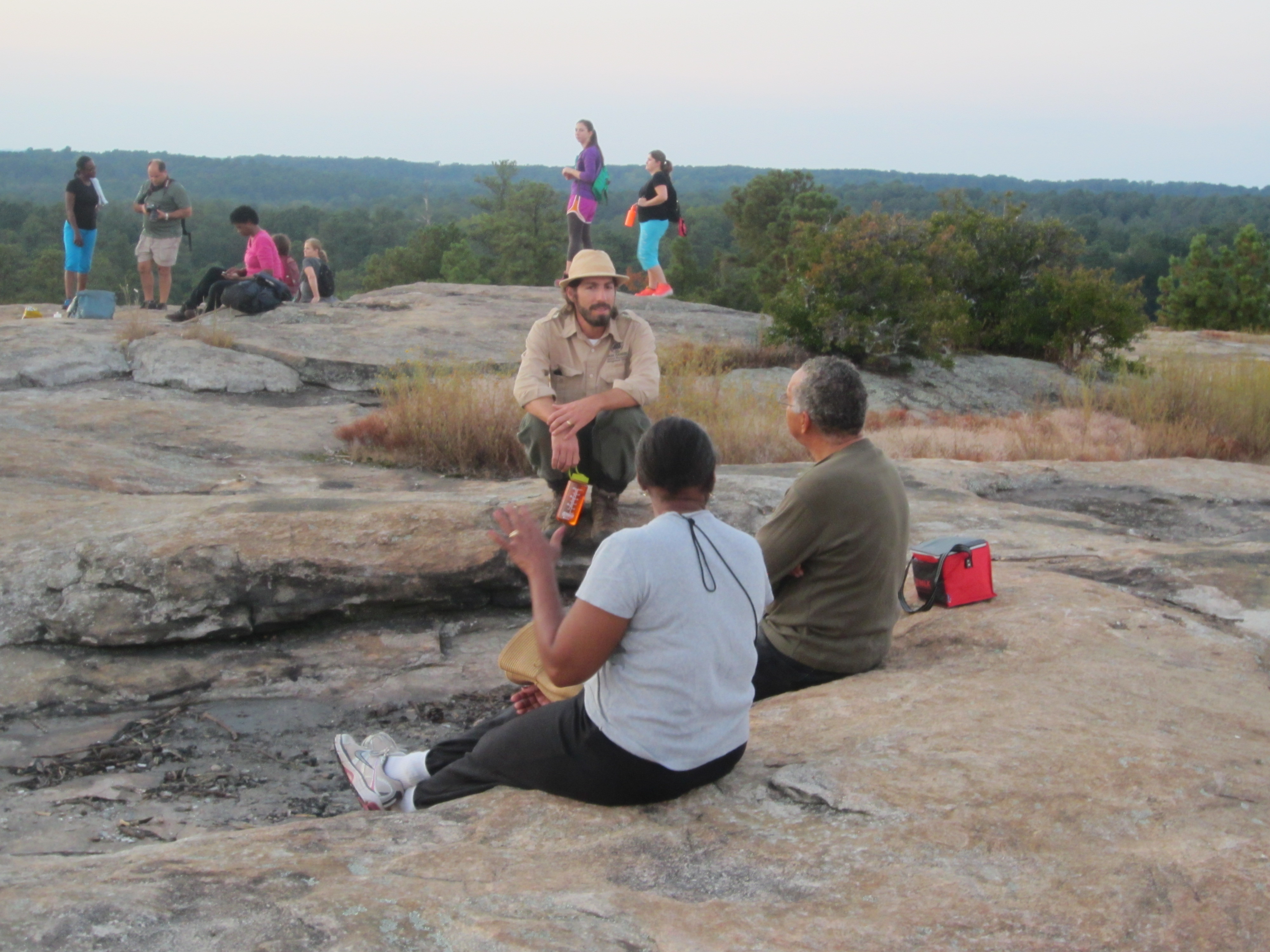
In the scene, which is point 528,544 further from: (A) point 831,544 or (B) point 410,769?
(A) point 831,544

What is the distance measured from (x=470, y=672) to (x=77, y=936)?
253 centimetres

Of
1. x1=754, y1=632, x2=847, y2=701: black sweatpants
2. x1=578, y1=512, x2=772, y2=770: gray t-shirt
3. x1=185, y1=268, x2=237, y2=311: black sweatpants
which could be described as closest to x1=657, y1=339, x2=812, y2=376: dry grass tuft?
x1=185, y1=268, x2=237, y2=311: black sweatpants

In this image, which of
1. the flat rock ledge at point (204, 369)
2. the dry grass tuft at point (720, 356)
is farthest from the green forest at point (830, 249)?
the flat rock ledge at point (204, 369)

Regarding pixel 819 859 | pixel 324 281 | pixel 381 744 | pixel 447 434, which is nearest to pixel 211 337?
pixel 447 434

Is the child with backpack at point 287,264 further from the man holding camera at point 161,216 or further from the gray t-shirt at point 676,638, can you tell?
the gray t-shirt at point 676,638

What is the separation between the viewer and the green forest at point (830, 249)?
12.6 metres

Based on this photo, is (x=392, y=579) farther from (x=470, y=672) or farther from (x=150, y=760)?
(x=150, y=760)

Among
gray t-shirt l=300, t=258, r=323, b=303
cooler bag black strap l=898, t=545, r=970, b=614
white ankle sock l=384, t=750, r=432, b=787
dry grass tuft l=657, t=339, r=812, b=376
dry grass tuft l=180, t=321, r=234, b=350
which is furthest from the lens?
gray t-shirt l=300, t=258, r=323, b=303

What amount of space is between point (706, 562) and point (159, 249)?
11.4 m

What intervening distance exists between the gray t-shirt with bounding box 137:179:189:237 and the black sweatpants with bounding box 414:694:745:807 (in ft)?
34.5

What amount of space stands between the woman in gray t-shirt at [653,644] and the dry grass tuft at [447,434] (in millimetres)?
4674

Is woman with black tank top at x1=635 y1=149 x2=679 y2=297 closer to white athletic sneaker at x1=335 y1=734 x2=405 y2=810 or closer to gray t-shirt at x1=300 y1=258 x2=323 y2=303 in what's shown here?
gray t-shirt at x1=300 y1=258 x2=323 y2=303

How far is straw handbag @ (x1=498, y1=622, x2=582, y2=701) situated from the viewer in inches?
128

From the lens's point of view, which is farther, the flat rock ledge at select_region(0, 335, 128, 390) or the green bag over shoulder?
the green bag over shoulder
